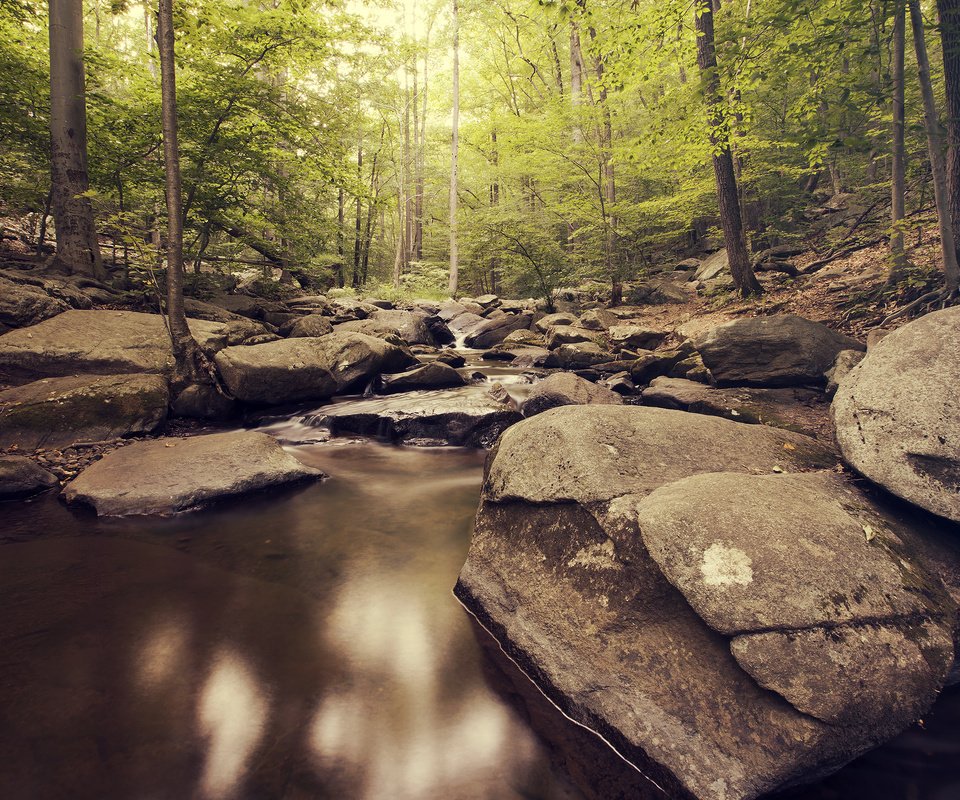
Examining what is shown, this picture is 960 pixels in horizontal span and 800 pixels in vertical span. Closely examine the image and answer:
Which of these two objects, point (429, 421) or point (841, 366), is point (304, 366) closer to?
point (429, 421)

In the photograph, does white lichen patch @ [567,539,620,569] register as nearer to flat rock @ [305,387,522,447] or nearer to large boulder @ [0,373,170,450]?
flat rock @ [305,387,522,447]

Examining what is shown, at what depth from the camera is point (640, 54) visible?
7289 millimetres

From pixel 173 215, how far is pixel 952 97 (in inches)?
406

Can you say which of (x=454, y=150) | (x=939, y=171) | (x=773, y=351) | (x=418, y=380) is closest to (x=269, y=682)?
(x=418, y=380)

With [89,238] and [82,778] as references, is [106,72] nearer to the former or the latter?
[89,238]

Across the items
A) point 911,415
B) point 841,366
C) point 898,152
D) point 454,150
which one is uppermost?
point 454,150

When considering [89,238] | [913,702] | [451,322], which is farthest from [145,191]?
[913,702]

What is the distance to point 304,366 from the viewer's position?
7.72 metres

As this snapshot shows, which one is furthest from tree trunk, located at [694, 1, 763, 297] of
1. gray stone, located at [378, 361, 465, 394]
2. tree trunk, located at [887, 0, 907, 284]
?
gray stone, located at [378, 361, 465, 394]

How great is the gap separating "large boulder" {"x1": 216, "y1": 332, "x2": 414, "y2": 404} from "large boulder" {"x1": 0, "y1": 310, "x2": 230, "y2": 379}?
94 centimetres

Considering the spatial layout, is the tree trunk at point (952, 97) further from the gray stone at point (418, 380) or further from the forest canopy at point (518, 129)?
the gray stone at point (418, 380)

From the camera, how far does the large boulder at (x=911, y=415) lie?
274 centimetres

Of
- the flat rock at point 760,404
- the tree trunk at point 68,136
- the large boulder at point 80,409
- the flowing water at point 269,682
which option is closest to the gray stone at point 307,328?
the tree trunk at point 68,136

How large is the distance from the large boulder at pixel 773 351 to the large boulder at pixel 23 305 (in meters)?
10.1
